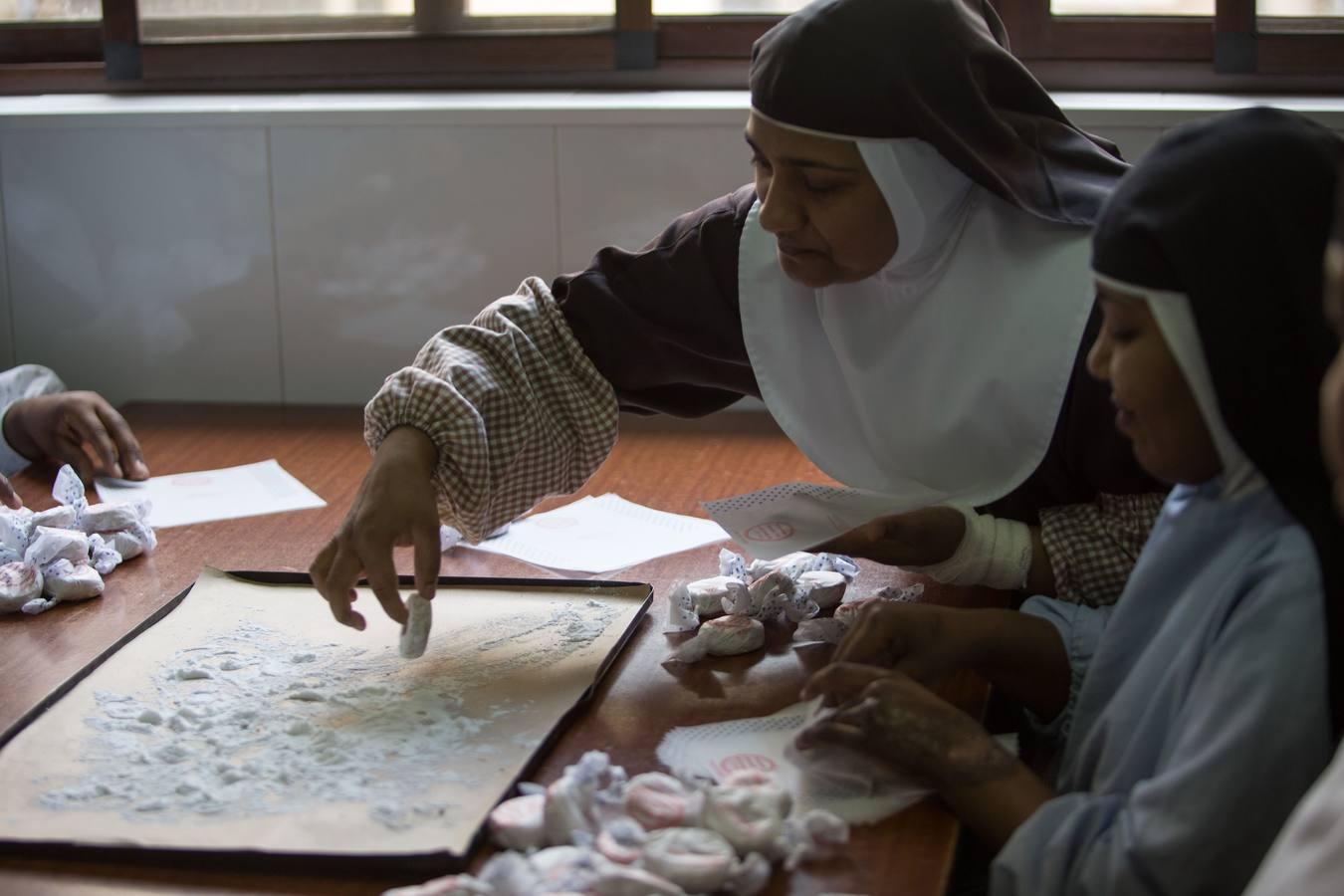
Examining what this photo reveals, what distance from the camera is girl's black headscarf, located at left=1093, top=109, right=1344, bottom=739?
979 mm

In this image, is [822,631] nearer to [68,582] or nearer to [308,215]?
[68,582]

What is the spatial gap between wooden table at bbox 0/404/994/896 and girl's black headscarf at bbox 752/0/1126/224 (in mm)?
428

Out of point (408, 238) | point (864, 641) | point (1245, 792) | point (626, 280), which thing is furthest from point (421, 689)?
point (408, 238)

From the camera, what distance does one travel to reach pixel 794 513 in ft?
4.94

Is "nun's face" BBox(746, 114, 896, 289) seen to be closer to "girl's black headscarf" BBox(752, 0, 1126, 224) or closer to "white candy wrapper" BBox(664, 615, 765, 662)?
"girl's black headscarf" BBox(752, 0, 1126, 224)

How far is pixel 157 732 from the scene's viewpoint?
1.20m

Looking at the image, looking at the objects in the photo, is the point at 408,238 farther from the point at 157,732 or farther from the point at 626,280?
the point at 157,732

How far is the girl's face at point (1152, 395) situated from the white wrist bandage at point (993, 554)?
0.37 m

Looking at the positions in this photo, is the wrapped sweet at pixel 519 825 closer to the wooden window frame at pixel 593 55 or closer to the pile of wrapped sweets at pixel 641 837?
the pile of wrapped sweets at pixel 641 837

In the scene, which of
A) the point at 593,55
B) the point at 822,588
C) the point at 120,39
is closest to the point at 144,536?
the point at 822,588

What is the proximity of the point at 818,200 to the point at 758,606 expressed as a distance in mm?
376

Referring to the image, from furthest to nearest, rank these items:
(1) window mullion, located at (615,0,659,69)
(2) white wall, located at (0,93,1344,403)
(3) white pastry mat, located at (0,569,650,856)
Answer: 1. (1) window mullion, located at (615,0,659,69)
2. (2) white wall, located at (0,93,1344,403)
3. (3) white pastry mat, located at (0,569,650,856)

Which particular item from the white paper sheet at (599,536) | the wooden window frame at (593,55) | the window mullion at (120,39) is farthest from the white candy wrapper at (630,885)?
the window mullion at (120,39)

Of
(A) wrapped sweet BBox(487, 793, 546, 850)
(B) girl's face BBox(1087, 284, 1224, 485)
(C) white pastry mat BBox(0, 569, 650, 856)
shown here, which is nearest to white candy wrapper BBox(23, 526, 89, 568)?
(C) white pastry mat BBox(0, 569, 650, 856)
